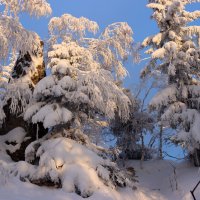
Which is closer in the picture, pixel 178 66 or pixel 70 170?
pixel 70 170

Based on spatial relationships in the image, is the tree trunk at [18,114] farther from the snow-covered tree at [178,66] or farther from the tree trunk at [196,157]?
the tree trunk at [196,157]

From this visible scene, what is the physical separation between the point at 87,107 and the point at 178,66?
233 inches

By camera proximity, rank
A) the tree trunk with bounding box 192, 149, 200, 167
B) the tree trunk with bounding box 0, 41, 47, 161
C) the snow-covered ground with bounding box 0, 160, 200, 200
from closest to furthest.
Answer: the snow-covered ground with bounding box 0, 160, 200, 200 → the tree trunk with bounding box 0, 41, 47, 161 → the tree trunk with bounding box 192, 149, 200, 167

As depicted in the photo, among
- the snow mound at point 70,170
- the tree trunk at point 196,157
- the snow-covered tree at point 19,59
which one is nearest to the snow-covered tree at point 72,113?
the snow mound at point 70,170

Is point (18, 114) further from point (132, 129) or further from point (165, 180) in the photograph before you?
point (132, 129)

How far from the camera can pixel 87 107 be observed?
13.8 meters

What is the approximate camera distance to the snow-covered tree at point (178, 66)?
1662cm

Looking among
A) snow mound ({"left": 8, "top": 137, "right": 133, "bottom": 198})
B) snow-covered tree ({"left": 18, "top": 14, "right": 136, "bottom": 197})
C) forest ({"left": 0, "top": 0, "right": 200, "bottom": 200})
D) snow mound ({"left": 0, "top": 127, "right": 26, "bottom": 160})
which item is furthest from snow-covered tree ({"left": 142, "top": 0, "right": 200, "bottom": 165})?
snow mound ({"left": 0, "top": 127, "right": 26, "bottom": 160})

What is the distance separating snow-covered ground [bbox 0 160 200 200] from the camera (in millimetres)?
10234

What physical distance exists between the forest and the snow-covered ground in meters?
0.04

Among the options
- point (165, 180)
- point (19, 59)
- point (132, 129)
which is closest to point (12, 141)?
point (19, 59)

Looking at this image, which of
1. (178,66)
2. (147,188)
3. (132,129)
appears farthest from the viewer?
(132,129)

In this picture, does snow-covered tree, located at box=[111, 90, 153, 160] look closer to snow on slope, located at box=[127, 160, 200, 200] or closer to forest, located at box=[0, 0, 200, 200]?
forest, located at box=[0, 0, 200, 200]

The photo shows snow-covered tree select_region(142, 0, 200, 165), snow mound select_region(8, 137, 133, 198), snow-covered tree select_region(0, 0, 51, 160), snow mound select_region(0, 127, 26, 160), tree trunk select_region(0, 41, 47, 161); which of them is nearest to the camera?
snow-covered tree select_region(0, 0, 51, 160)
